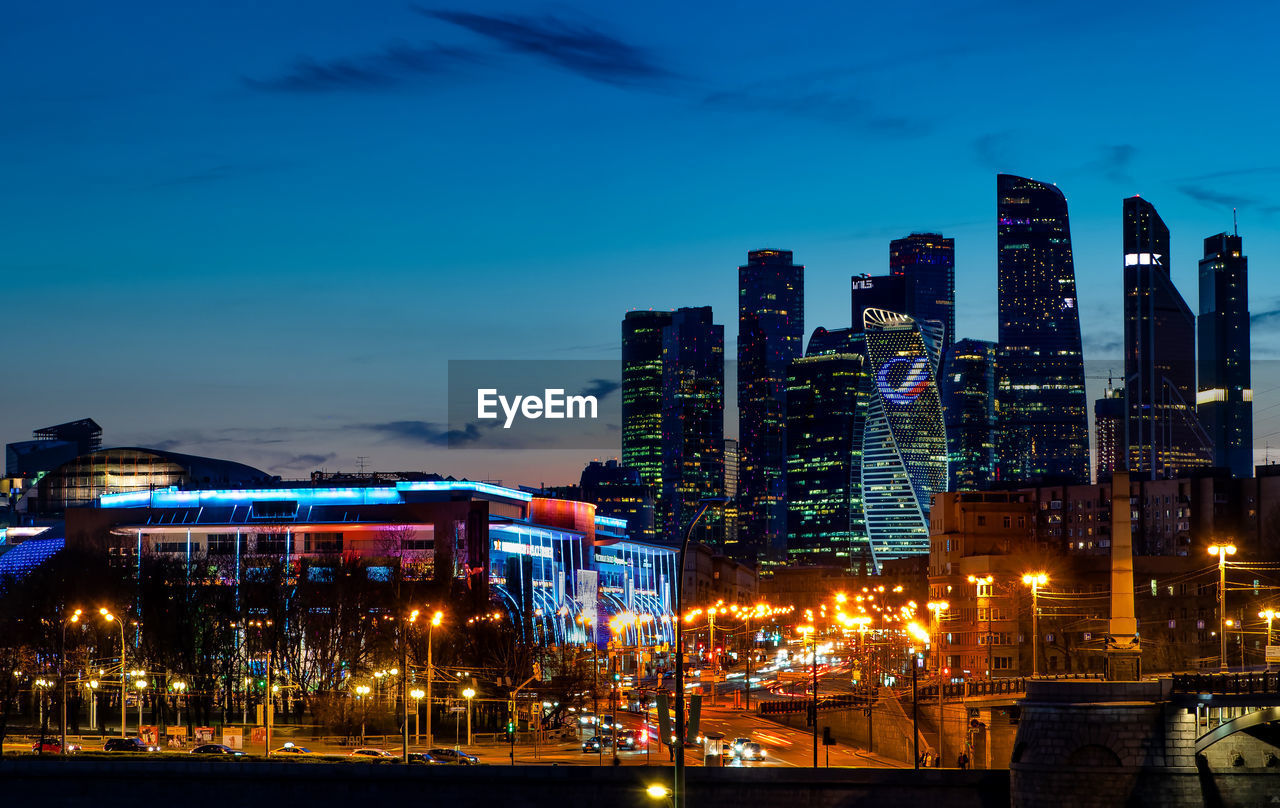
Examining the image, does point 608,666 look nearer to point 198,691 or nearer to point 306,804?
point 198,691

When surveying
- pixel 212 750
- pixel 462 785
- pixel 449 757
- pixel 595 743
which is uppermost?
pixel 462 785

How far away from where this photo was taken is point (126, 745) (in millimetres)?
110188

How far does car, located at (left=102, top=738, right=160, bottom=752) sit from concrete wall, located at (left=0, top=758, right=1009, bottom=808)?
18.3 m

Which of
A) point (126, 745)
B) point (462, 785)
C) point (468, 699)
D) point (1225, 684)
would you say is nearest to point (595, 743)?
point (468, 699)

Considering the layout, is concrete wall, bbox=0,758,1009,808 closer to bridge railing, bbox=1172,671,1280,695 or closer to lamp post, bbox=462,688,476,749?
bridge railing, bbox=1172,671,1280,695

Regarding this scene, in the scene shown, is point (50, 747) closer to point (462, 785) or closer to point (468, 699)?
point (468, 699)

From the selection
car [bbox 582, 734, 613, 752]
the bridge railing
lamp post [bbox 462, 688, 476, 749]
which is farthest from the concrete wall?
car [bbox 582, 734, 613, 752]

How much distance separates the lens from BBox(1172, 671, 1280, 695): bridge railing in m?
78.4

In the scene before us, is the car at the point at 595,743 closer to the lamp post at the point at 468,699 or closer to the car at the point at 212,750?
the lamp post at the point at 468,699

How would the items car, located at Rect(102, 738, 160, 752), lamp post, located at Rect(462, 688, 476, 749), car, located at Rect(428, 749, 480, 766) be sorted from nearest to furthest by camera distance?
car, located at Rect(428, 749, 480, 766) → car, located at Rect(102, 738, 160, 752) → lamp post, located at Rect(462, 688, 476, 749)

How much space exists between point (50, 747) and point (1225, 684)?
69.6 m

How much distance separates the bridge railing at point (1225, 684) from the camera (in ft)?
257

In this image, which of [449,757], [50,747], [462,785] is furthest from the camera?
[50,747]

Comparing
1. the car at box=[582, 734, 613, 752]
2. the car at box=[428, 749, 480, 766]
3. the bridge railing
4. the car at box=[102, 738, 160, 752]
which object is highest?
the bridge railing
